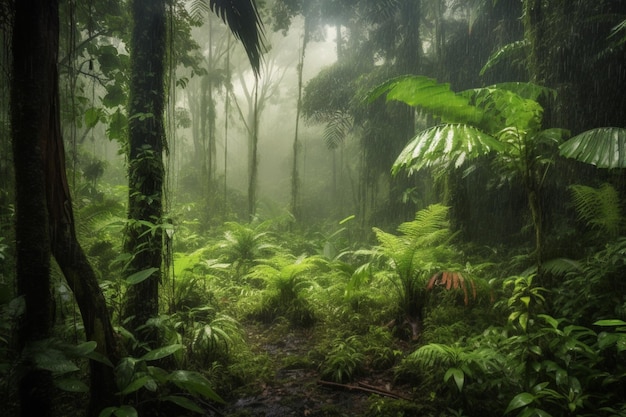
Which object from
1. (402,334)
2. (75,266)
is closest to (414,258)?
(402,334)

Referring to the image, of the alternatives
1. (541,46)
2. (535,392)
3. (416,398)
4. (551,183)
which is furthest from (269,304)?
(541,46)

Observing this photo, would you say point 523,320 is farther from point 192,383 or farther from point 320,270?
point 320,270

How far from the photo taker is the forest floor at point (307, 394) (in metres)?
2.66

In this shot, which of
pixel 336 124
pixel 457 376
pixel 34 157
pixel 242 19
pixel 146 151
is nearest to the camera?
pixel 34 157

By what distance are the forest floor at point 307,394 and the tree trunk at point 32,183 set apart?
158 cm

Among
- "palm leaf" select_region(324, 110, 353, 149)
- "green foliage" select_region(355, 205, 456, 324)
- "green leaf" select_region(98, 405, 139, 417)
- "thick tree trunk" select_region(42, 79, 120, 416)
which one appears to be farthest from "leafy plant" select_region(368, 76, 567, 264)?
"palm leaf" select_region(324, 110, 353, 149)

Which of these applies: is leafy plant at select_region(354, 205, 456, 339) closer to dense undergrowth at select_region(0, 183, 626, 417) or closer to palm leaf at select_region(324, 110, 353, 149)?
dense undergrowth at select_region(0, 183, 626, 417)

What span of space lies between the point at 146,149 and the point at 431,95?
291 centimetres

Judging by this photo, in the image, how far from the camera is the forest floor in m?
2.66

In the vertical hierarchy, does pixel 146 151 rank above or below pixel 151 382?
above

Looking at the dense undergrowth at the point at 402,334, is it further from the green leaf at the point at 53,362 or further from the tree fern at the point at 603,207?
the tree fern at the point at 603,207

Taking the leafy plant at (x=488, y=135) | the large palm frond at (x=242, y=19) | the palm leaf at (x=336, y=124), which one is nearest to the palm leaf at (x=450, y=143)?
the leafy plant at (x=488, y=135)

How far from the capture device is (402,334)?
3.90 meters

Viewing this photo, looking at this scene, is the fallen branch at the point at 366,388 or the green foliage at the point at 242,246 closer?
the fallen branch at the point at 366,388
